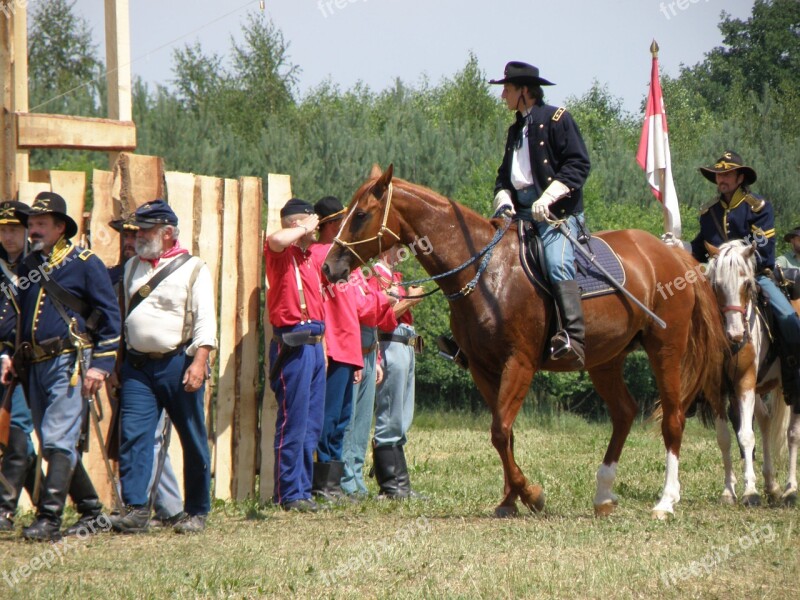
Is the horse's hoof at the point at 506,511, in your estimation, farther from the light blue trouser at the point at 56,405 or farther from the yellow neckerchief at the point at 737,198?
the yellow neckerchief at the point at 737,198

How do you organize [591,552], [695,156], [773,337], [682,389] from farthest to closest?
[695,156] → [773,337] → [682,389] → [591,552]

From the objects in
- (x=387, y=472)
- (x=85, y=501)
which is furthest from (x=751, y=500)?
(x=85, y=501)

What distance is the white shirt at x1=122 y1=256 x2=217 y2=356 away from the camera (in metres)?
8.02

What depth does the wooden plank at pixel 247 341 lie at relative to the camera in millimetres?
9828

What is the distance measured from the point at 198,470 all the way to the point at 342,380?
2018mm

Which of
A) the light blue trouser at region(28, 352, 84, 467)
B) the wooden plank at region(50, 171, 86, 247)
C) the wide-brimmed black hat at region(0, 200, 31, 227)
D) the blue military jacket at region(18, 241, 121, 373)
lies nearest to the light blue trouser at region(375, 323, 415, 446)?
the wooden plank at region(50, 171, 86, 247)

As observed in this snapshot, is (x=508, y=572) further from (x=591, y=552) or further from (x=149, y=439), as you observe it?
(x=149, y=439)

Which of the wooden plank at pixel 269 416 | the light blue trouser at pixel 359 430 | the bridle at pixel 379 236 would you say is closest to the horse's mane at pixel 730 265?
the light blue trouser at pixel 359 430

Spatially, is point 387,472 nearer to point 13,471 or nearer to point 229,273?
point 229,273

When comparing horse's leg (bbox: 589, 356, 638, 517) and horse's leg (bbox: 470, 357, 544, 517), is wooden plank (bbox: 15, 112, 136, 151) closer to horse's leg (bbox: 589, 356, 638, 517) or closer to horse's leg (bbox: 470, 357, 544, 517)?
horse's leg (bbox: 470, 357, 544, 517)

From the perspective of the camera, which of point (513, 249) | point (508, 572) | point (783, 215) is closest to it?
point (508, 572)

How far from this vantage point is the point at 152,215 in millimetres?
A: 8070

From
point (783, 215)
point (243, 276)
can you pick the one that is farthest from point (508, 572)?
point (783, 215)

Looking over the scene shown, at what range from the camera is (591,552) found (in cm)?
703
